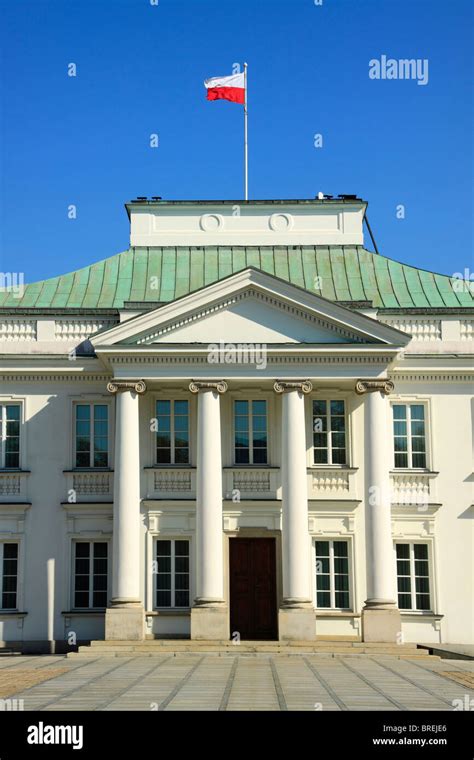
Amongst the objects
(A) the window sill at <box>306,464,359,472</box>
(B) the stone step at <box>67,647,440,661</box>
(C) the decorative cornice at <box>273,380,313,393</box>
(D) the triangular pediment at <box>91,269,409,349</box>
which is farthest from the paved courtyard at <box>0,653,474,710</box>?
(D) the triangular pediment at <box>91,269,409,349</box>

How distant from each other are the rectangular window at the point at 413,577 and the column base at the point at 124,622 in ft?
24.1

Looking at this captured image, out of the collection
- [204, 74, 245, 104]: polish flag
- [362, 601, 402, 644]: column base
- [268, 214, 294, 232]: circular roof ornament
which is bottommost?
[362, 601, 402, 644]: column base

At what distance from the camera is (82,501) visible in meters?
31.1

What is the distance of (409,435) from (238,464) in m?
4.88

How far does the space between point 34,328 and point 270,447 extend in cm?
752

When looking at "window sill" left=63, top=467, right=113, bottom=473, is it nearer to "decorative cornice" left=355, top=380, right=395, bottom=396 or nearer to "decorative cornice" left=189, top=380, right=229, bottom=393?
"decorative cornice" left=189, top=380, right=229, bottom=393

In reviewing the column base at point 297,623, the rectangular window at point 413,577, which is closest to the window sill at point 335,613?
the rectangular window at point 413,577

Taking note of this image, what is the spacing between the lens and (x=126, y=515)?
29.0m

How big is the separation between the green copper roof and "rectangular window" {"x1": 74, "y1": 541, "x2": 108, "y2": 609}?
6915 millimetres

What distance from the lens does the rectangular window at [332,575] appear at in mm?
30578

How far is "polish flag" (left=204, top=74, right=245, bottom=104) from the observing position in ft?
116

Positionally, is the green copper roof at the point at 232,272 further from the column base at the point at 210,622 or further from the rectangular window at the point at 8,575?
the column base at the point at 210,622

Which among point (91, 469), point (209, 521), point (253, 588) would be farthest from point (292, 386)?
point (91, 469)
